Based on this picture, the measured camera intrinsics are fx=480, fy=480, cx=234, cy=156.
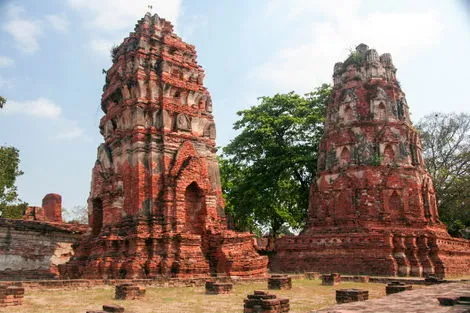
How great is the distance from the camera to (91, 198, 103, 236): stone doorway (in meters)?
18.6

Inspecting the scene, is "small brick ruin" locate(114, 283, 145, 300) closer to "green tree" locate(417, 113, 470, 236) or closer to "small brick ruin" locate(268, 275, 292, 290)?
"small brick ruin" locate(268, 275, 292, 290)

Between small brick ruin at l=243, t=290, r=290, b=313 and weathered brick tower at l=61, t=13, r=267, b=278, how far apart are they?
702 centimetres

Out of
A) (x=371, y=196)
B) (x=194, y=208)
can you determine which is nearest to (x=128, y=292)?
(x=194, y=208)

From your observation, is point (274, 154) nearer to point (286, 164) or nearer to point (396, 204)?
point (286, 164)

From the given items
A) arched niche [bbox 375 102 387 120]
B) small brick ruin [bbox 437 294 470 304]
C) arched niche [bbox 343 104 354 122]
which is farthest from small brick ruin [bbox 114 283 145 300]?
arched niche [bbox 375 102 387 120]

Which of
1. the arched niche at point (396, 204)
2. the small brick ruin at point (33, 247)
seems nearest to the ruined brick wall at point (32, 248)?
the small brick ruin at point (33, 247)

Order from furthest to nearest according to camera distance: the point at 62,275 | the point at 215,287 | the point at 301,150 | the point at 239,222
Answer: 1. the point at 239,222
2. the point at 301,150
3. the point at 62,275
4. the point at 215,287

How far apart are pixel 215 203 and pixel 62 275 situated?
241 inches

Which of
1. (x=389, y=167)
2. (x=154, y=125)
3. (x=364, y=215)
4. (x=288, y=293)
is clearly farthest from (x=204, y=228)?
(x=389, y=167)

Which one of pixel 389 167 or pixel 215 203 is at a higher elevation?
pixel 389 167

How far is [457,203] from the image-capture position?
30.3m

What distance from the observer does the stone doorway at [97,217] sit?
731 inches

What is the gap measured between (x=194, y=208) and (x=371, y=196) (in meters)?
10.2

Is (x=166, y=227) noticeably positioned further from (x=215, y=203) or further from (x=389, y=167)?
(x=389, y=167)
